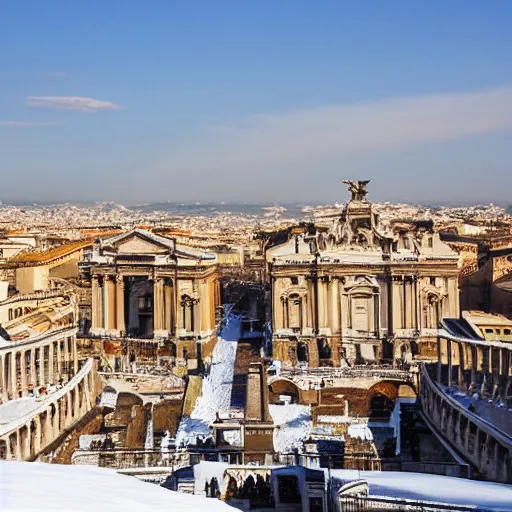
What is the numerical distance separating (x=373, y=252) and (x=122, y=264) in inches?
474

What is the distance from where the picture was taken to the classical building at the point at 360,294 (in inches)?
1551

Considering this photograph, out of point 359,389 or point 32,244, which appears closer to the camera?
point 359,389

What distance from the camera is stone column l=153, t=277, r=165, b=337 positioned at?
40.8 meters

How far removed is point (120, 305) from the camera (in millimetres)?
41312

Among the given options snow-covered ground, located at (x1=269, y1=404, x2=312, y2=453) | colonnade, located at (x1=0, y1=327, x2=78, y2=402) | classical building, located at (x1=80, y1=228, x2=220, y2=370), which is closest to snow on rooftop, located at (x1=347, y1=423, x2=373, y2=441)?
snow-covered ground, located at (x1=269, y1=404, x2=312, y2=453)

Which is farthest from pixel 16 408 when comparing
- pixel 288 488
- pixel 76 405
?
pixel 288 488

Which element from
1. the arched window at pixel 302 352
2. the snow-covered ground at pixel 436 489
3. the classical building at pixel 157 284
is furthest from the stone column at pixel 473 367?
the classical building at pixel 157 284

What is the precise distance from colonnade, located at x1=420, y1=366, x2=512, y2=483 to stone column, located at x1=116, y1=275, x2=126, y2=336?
15.5m

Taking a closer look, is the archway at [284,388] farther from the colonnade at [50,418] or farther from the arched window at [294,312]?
the colonnade at [50,418]

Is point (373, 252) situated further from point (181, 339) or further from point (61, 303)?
point (61, 303)

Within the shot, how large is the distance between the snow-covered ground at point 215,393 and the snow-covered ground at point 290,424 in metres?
1.92

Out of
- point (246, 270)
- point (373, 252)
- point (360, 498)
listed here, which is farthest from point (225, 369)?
point (246, 270)

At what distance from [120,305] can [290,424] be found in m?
14.5

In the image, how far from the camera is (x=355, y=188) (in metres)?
43.0
